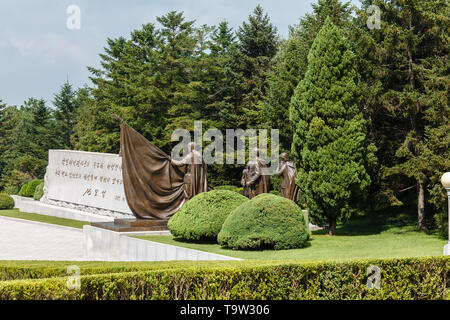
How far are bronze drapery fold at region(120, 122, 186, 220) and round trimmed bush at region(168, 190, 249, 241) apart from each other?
1.67m

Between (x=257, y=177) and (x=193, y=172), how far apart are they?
2.09 metres

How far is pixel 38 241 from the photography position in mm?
17531

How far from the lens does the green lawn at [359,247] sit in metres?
10.7

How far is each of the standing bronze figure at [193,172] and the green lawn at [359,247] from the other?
1.90 meters

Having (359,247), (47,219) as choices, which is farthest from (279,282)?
(47,219)

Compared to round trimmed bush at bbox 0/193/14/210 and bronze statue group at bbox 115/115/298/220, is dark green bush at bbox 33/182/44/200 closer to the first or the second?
round trimmed bush at bbox 0/193/14/210

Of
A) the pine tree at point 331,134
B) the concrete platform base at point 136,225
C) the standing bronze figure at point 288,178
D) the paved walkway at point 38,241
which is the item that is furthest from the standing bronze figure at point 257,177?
the paved walkway at point 38,241

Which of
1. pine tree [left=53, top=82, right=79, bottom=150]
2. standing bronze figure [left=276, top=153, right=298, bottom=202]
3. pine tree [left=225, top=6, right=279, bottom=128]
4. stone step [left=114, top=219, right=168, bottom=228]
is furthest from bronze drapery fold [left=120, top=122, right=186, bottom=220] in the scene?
pine tree [left=53, top=82, right=79, bottom=150]

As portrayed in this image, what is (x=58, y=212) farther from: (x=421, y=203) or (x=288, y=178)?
(x=421, y=203)

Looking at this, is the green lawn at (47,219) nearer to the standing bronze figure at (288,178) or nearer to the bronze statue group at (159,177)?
the bronze statue group at (159,177)
